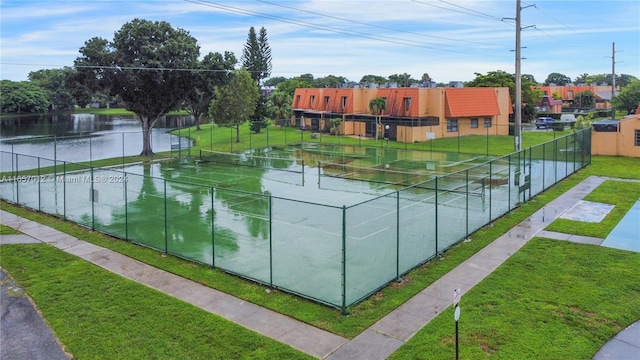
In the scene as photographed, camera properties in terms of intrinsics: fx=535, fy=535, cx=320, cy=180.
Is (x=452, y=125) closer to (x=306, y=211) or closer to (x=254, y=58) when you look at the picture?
(x=306, y=211)

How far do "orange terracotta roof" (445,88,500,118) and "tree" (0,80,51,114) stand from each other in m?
83.8

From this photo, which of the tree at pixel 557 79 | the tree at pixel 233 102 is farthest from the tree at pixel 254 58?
the tree at pixel 557 79

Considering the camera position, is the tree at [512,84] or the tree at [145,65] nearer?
the tree at [145,65]

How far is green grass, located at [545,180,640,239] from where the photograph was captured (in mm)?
17759

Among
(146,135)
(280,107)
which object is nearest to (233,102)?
(280,107)

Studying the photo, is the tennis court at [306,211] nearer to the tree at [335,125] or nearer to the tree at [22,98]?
the tree at [335,125]

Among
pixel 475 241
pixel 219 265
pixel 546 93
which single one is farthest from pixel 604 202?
pixel 546 93

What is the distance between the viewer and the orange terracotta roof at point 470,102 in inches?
1997

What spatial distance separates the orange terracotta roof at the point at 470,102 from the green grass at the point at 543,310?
120ft

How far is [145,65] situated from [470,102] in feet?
99.8

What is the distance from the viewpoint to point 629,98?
6619 cm

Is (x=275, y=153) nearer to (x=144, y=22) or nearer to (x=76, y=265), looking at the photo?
(x=144, y=22)

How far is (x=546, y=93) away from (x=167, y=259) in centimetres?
9329

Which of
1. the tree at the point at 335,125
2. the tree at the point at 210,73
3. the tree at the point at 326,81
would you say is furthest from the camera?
the tree at the point at 326,81
